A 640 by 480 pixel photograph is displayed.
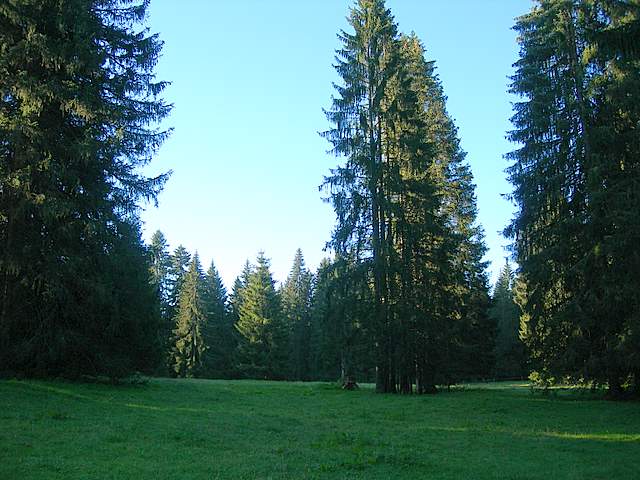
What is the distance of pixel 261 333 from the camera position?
60.1 meters

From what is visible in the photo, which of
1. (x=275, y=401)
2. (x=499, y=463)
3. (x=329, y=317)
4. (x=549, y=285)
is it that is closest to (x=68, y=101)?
(x=275, y=401)

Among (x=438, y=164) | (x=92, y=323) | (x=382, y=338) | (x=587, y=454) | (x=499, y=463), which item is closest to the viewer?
(x=499, y=463)

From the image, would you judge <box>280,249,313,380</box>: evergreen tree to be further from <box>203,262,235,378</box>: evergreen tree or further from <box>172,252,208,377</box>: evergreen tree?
<box>172,252,208,377</box>: evergreen tree

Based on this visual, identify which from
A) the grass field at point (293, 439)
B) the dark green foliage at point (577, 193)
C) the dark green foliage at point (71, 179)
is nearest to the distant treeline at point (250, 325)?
the dark green foliage at point (577, 193)

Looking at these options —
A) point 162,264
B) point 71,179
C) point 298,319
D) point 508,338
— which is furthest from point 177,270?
point 71,179

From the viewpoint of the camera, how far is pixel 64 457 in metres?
8.07

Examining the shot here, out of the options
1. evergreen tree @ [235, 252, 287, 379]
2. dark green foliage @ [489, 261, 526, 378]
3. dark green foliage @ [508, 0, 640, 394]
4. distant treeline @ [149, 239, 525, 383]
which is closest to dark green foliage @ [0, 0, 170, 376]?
dark green foliage @ [508, 0, 640, 394]

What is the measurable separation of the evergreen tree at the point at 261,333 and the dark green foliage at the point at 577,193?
1602 inches

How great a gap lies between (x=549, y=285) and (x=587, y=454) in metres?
12.2

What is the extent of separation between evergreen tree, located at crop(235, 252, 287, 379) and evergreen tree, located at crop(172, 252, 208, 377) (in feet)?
14.9

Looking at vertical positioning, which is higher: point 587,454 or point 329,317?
point 329,317

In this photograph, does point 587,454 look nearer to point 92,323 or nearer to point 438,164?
point 92,323

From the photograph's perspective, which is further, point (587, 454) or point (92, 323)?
point (92, 323)

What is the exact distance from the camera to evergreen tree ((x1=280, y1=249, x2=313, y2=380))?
67.6 m
